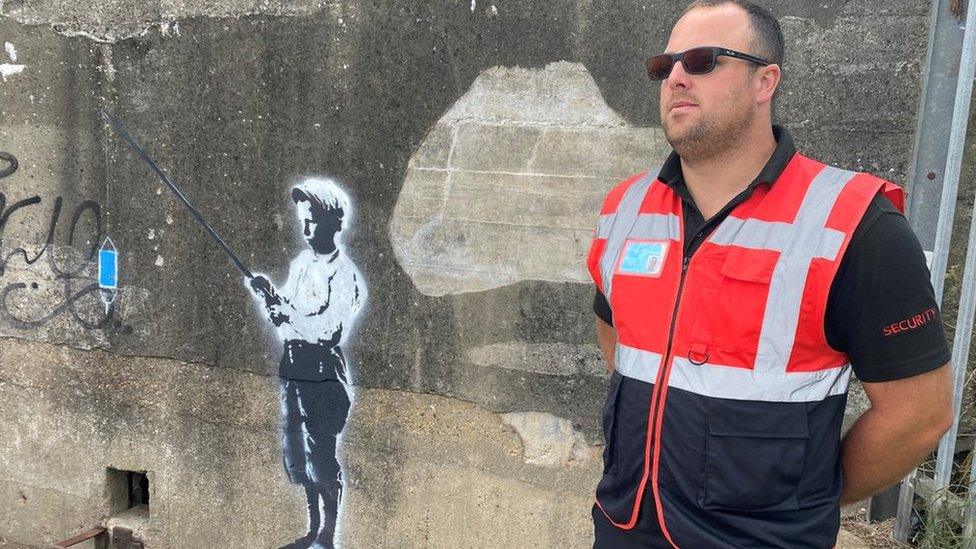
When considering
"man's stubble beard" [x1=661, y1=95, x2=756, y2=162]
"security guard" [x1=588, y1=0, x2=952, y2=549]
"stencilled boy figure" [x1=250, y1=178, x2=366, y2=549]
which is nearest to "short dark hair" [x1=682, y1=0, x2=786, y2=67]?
"security guard" [x1=588, y1=0, x2=952, y2=549]

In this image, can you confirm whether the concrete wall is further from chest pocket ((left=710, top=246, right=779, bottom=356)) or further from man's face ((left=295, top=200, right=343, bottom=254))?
chest pocket ((left=710, top=246, right=779, bottom=356))

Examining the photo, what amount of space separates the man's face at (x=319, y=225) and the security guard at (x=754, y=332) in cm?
163

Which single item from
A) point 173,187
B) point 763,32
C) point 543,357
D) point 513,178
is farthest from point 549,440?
point 173,187

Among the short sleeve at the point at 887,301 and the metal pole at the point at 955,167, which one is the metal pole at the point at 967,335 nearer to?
the metal pole at the point at 955,167

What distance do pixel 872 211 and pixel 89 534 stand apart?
354 centimetres

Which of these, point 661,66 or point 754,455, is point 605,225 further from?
point 754,455

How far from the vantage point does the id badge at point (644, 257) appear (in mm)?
1683

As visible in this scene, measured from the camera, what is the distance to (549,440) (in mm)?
2922

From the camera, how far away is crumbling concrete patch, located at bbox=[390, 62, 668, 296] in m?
2.76

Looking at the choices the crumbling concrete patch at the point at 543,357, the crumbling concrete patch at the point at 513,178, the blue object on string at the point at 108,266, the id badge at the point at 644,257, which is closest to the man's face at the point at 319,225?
the crumbling concrete patch at the point at 513,178

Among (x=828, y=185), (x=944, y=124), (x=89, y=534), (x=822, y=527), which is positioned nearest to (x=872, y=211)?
(x=828, y=185)

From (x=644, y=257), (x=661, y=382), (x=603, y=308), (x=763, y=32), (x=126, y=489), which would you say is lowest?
(x=126, y=489)

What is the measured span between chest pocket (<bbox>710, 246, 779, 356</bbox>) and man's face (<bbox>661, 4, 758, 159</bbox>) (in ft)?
0.84

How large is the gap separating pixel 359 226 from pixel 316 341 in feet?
1.69
